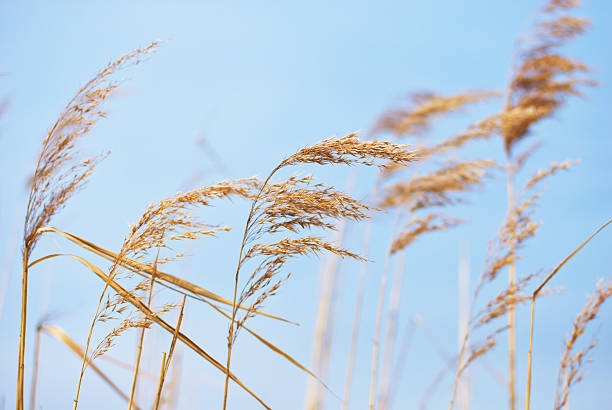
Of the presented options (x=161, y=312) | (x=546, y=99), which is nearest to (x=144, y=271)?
(x=161, y=312)

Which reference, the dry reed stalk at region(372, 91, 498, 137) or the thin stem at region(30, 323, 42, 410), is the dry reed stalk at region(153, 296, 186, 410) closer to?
the thin stem at region(30, 323, 42, 410)

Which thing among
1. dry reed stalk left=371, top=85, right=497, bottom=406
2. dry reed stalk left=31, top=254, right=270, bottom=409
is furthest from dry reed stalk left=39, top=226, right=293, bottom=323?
dry reed stalk left=371, top=85, right=497, bottom=406

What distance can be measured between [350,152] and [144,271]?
64 cm

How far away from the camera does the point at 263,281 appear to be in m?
Result: 1.46

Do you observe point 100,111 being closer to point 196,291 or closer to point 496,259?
point 196,291

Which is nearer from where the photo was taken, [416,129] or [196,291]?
[196,291]

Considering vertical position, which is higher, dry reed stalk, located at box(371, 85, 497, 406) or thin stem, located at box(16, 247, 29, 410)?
dry reed stalk, located at box(371, 85, 497, 406)

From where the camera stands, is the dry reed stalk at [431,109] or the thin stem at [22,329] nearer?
the thin stem at [22,329]

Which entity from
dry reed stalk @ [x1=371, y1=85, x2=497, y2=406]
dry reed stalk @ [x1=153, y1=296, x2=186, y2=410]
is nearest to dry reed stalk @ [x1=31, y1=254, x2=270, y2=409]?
dry reed stalk @ [x1=153, y1=296, x2=186, y2=410]

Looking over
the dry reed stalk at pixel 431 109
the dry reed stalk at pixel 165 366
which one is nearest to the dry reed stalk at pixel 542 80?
the dry reed stalk at pixel 431 109

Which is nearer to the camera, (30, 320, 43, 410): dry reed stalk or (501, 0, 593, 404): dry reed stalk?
(30, 320, 43, 410): dry reed stalk

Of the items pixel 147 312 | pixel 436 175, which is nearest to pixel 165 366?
pixel 147 312

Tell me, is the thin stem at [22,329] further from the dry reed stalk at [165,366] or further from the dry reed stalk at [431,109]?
the dry reed stalk at [431,109]

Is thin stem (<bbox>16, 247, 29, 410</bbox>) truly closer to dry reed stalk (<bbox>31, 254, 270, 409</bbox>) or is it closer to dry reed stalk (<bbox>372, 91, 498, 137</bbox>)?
dry reed stalk (<bbox>31, 254, 270, 409</bbox>)
